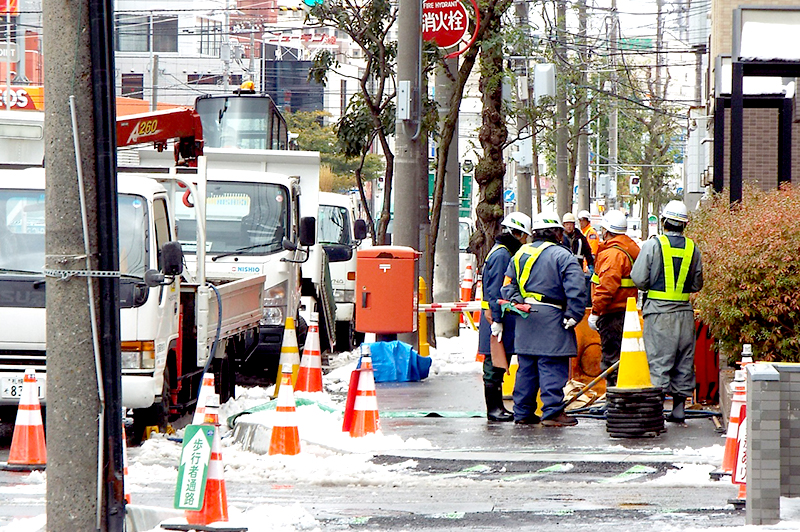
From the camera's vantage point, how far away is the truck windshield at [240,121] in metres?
23.1

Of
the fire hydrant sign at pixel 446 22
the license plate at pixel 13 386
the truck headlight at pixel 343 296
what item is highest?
the fire hydrant sign at pixel 446 22

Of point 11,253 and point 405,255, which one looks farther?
point 405,255

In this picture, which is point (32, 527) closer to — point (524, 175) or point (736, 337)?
point (736, 337)

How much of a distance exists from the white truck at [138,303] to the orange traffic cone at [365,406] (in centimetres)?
169

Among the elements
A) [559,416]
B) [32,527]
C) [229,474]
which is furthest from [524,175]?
[32,527]

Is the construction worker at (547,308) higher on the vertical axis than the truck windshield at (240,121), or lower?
lower

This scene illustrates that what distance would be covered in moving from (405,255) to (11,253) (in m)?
5.19

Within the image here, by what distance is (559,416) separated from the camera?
10719 millimetres

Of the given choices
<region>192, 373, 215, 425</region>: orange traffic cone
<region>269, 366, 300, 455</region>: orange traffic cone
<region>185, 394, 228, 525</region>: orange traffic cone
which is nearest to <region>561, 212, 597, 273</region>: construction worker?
<region>269, 366, 300, 455</region>: orange traffic cone

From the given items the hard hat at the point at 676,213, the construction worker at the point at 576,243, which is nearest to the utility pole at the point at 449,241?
the construction worker at the point at 576,243

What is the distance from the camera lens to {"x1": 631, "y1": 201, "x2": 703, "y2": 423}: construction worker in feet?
34.9

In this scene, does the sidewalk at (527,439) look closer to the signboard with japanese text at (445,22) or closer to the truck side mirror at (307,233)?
the truck side mirror at (307,233)

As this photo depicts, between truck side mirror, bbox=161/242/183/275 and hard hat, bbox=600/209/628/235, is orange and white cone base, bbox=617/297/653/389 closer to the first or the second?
hard hat, bbox=600/209/628/235

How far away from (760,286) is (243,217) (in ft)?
24.0
